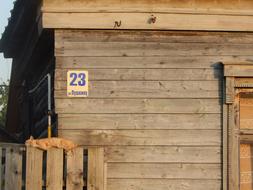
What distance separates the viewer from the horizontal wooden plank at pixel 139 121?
7574mm

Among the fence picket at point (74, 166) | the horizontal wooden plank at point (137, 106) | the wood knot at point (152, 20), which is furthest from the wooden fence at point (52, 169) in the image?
the wood knot at point (152, 20)

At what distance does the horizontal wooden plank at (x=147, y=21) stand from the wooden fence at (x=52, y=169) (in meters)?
1.68

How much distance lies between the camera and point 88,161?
679cm

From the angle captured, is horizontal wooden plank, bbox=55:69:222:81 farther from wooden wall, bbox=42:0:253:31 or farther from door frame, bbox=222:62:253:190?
wooden wall, bbox=42:0:253:31

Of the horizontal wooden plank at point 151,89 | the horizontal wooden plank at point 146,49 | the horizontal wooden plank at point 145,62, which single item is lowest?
the horizontal wooden plank at point 151,89

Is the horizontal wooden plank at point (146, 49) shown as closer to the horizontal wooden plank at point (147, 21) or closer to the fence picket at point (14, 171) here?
the horizontal wooden plank at point (147, 21)

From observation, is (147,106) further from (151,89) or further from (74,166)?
(74,166)

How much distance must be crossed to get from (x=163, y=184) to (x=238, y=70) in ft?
5.38

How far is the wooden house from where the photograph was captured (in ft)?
24.9

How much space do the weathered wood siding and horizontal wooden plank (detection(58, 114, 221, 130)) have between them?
12 millimetres

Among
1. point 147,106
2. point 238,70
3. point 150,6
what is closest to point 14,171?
point 147,106

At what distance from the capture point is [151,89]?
25.2 ft

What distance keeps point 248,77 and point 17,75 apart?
22.3 ft

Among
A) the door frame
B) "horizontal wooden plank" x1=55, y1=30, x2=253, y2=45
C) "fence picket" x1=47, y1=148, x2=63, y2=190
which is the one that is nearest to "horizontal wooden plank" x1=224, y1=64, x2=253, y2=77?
the door frame
